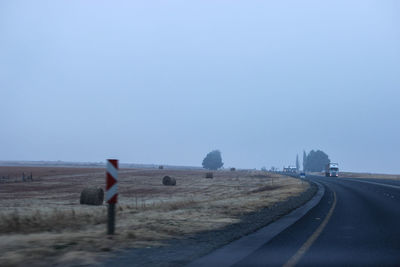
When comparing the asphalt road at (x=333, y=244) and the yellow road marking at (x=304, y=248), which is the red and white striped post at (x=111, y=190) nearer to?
the asphalt road at (x=333, y=244)

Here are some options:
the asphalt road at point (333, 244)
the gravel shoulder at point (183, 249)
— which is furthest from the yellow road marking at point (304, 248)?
the gravel shoulder at point (183, 249)

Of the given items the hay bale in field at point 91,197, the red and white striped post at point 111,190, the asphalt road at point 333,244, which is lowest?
the hay bale in field at point 91,197

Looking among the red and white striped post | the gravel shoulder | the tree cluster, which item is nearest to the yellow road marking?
the gravel shoulder

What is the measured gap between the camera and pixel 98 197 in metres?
23.7

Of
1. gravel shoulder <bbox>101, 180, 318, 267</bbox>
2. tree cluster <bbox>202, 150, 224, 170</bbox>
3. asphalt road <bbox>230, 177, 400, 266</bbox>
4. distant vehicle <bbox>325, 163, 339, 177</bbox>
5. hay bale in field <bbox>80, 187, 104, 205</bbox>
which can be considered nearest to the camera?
gravel shoulder <bbox>101, 180, 318, 267</bbox>

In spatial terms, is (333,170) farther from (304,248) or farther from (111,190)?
(111,190)

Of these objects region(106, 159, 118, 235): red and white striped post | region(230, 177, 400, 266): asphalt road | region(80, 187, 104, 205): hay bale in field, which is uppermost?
region(106, 159, 118, 235): red and white striped post

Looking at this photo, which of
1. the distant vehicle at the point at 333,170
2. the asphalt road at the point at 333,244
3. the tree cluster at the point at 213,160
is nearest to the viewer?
the asphalt road at the point at 333,244

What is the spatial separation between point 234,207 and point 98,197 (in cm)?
886

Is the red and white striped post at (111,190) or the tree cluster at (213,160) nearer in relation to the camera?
the red and white striped post at (111,190)

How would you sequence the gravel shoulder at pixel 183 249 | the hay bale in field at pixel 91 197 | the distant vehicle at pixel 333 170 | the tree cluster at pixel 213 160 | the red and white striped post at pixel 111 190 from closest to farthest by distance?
the gravel shoulder at pixel 183 249 < the red and white striped post at pixel 111 190 < the hay bale in field at pixel 91 197 < the distant vehicle at pixel 333 170 < the tree cluster at pixel 213 160

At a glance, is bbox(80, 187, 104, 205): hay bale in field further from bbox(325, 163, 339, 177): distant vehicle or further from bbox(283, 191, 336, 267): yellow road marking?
bbox(325, 163, 339, 177): distant vehicle

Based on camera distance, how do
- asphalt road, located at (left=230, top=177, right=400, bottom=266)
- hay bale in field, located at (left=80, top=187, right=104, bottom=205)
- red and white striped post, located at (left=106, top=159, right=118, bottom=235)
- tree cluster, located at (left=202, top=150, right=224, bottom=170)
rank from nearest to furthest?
1. asphalt road, located at (left=230, top=177, right=400, bottom=266)
2. red and white striped post, located at (left=106, top=159, right=118, bottom=235)
3. hay bale in field, located at (left=80, top=187, right=104, bottom=205)
4. tree cluster, located at (left=202, top=150, right=224, bottom=170)

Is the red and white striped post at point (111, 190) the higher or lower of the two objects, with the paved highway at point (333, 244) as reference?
higher
